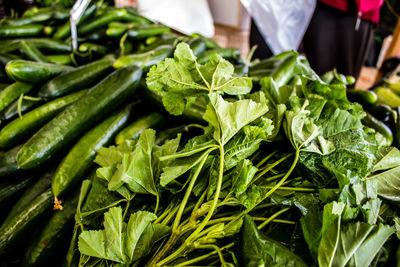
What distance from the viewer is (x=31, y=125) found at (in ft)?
3.30

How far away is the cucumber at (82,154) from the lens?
85 cm

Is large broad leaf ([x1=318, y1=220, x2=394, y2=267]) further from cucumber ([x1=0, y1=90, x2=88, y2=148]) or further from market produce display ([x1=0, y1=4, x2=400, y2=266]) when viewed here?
cucumber ([x1=0, y1=90, x2=88, y2=148])

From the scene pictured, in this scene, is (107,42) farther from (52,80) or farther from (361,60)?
(361,60)

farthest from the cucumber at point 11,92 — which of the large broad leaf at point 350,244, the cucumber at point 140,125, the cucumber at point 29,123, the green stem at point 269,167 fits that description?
the large broad leaf at point 350,244

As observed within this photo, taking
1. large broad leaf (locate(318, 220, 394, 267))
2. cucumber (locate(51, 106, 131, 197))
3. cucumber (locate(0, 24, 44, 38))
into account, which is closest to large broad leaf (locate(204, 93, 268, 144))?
large broad leaf (locate(318, 220, 394, 267))

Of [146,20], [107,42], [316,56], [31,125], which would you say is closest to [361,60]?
[316,56]

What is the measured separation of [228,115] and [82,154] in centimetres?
55

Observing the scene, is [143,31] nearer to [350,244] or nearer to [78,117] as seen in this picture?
[78,117]

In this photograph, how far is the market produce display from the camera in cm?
54

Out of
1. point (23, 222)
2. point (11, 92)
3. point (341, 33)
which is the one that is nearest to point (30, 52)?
point (11, 92)

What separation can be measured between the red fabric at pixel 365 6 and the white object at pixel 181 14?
1.06m

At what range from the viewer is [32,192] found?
0.90 metres

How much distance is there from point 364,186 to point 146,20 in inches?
68.4

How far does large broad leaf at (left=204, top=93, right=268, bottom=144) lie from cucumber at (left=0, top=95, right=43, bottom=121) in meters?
0.84
